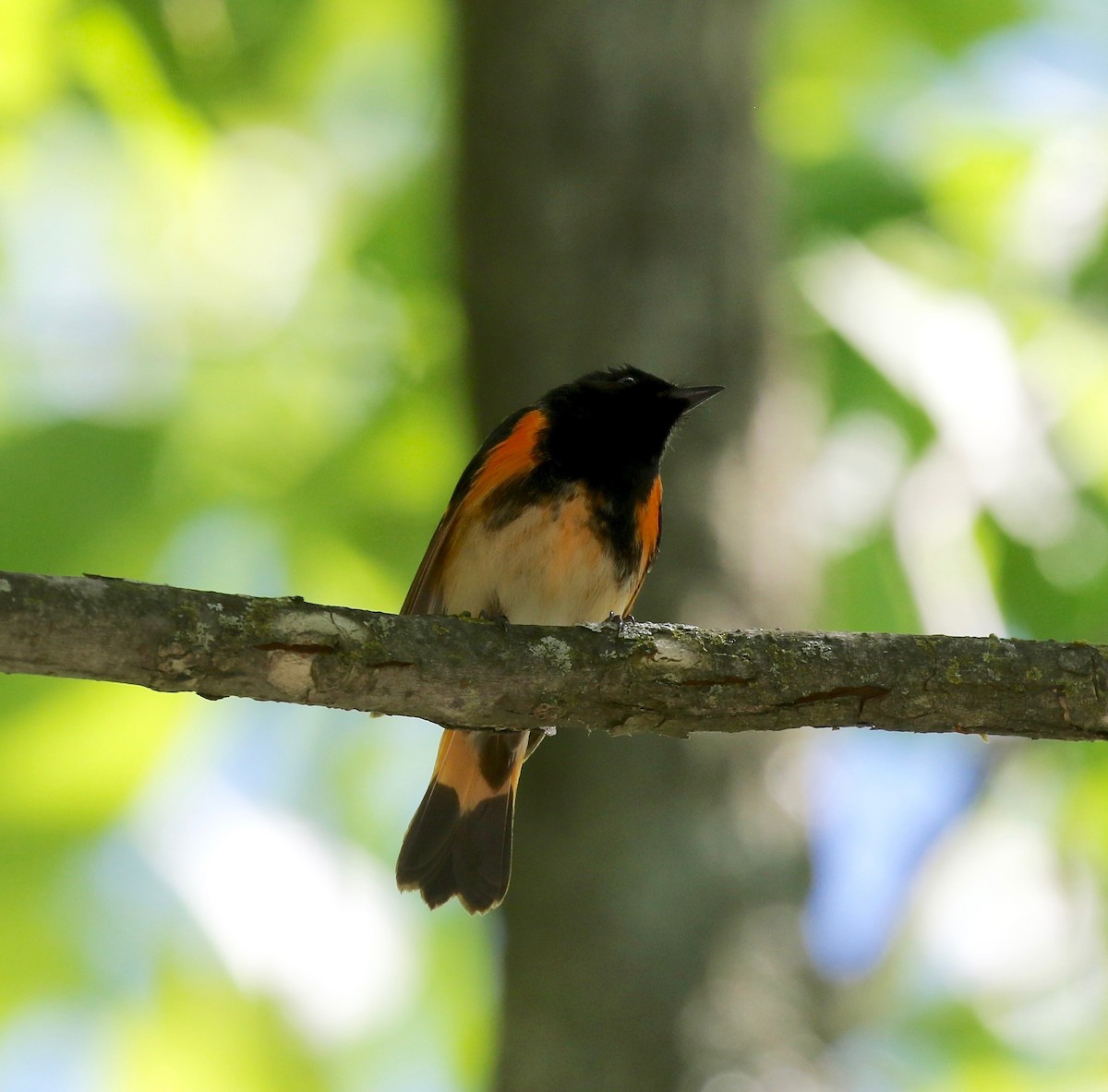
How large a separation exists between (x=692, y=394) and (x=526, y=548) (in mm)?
772

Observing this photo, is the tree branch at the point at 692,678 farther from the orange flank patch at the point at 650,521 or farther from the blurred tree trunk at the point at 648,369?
the orange flank patch at the point at 650,521

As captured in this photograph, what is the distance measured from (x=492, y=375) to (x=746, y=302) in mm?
969

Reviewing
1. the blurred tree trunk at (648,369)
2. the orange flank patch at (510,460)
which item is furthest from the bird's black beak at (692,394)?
the orange flank patch at (510,460)

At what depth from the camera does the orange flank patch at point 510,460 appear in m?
4.26

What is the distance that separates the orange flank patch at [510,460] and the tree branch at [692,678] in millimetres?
1701

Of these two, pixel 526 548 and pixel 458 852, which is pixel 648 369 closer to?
pixel 526 548

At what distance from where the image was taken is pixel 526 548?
421 cm

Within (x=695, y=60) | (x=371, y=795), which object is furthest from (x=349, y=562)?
(x=695, y=60)

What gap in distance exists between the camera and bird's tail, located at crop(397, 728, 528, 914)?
418 centimetres

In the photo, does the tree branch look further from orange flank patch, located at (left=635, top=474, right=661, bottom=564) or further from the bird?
orange flank patch, located at (left=635, top=474, right=661, bottom=564)

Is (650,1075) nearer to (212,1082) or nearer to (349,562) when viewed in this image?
(212,1082)

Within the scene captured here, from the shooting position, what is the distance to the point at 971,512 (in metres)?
5.16

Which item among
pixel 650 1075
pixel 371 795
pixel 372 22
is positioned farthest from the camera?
pixel 372 22

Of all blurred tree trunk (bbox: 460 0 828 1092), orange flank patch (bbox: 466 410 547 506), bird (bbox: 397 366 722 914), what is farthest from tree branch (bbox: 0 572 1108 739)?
orange flank patch (bbox: 466 410 547 506)
